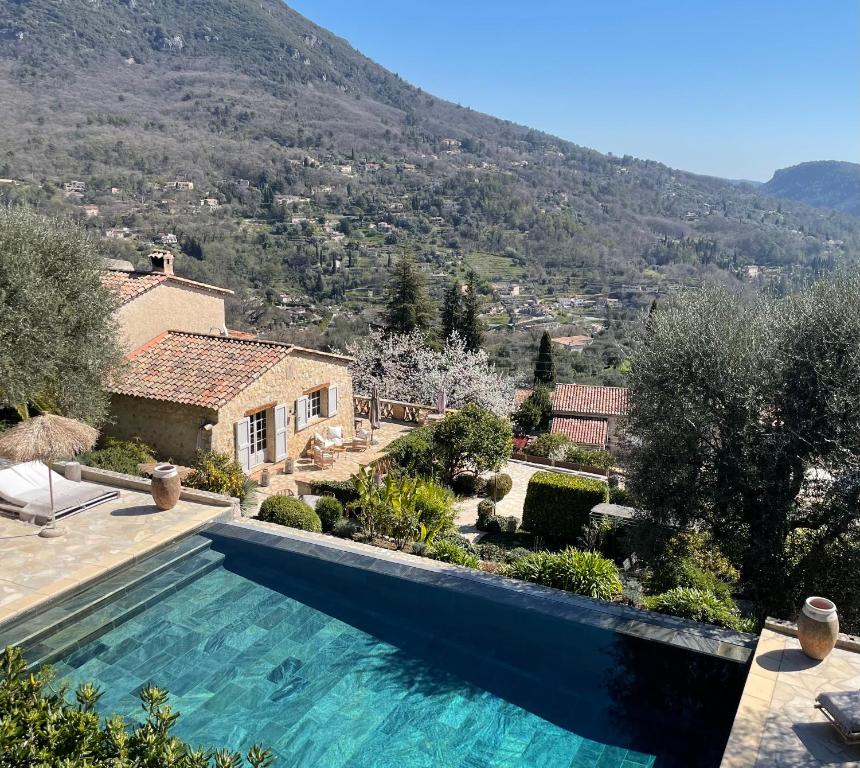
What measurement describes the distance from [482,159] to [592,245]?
203 ft

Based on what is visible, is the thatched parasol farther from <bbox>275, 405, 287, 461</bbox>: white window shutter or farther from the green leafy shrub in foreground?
the green leafy shrub in foreground

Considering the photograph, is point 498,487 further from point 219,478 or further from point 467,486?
point 219,478

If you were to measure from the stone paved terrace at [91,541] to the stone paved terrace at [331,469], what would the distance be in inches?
108

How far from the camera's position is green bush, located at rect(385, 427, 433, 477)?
1886 centimetres

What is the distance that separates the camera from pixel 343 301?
228ft

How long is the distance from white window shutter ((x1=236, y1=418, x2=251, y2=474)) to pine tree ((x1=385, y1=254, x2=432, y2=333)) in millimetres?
20535

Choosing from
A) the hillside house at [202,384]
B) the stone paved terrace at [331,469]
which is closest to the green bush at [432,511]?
the stone paved terrace at [331,469]

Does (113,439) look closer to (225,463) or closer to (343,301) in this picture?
(225,463)

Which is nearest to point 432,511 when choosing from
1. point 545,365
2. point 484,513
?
point 484,513

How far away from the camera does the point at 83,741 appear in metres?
4.29

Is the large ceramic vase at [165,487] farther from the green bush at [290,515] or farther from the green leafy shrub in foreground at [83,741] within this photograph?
the green leafy shrub in foreground at [83,741]

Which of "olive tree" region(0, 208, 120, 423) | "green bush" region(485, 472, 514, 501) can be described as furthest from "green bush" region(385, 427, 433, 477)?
"olive tree" region(0, 208, 120, 423)

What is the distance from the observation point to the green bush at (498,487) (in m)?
19.9

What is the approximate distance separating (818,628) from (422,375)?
27.1 meters
